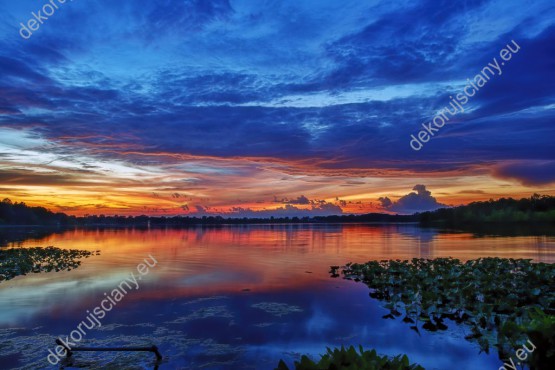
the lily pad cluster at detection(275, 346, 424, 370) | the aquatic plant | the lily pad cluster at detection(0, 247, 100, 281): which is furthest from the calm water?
the lily pad cluster at detection(275, 346, 424, 370)

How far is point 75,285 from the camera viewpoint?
19.3 m

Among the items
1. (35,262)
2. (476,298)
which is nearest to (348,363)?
(476,298)

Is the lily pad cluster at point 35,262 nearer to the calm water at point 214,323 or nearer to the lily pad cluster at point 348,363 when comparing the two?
the calm water at point 214,323

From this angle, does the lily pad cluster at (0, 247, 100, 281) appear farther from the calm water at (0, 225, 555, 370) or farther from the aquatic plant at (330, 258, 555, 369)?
the aquatic plant at (330, 258, 555, 369)

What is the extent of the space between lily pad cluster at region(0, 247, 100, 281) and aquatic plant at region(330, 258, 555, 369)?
2038cm

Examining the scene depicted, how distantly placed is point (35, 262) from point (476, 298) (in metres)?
28.7

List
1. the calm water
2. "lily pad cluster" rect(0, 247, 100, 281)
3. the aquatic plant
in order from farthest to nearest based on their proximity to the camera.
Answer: "lily pad cluster" rect(0, 247, 100, 281)
the aquatic plant
the calm water

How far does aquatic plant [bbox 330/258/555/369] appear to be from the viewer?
35.2 ft

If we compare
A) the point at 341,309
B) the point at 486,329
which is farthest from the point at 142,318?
the point at 486,329

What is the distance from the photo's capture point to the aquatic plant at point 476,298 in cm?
1074

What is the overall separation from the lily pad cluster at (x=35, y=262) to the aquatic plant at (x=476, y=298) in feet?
66.9

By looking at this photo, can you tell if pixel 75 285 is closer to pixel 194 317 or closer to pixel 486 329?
pixel 194 317

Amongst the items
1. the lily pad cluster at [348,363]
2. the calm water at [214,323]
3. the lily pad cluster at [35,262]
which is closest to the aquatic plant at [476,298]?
the calm water at [214,323]

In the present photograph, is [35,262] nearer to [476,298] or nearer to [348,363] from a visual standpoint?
[476,298]
